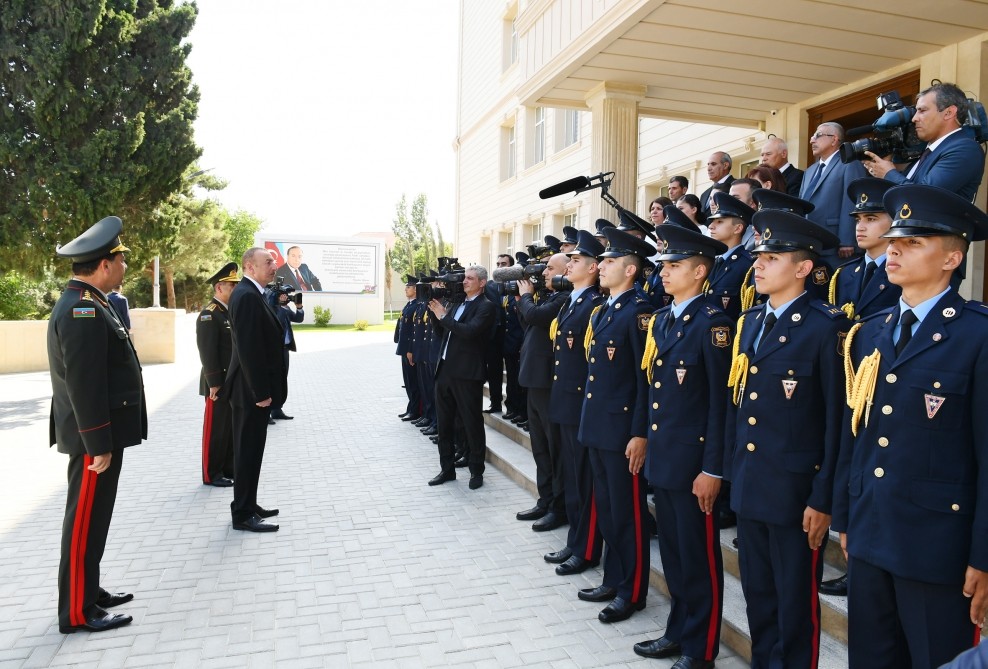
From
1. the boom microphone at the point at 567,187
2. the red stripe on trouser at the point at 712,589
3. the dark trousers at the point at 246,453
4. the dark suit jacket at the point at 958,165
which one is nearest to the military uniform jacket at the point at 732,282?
the dark suit jacket at the point at 958,165

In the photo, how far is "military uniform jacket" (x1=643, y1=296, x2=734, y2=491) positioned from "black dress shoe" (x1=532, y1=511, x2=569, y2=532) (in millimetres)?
2232

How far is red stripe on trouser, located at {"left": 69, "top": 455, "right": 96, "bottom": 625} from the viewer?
3.72 m

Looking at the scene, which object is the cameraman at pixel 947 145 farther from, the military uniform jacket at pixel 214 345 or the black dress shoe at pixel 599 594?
the military uniform jacket at pixel 214 345

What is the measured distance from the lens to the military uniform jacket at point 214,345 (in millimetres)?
6707

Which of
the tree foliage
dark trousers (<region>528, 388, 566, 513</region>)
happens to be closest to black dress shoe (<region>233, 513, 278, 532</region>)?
dark trousers (<region>528, 388, 566, 513</region>)

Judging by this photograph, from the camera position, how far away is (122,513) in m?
5.79

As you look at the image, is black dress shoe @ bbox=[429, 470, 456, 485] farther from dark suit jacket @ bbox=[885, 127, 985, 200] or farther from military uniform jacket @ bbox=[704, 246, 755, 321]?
dark suit jacket @ bbox=[885, 127, 985, 200]

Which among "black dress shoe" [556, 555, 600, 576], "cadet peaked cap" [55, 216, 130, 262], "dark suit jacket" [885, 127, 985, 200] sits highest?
"dark suit jacket" [885, 127, 985, 200]

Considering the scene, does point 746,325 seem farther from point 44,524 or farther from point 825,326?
point 44,524

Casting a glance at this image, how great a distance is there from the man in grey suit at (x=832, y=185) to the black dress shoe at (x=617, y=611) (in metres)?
2.85

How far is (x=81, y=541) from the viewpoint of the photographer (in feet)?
12.3

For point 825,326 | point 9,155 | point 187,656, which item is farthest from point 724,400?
point 9,155

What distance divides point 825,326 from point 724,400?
651mm

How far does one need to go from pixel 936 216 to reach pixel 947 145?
1729 mm
